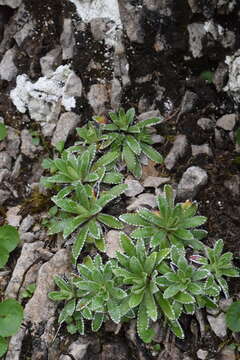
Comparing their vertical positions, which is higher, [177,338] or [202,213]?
[202,213]

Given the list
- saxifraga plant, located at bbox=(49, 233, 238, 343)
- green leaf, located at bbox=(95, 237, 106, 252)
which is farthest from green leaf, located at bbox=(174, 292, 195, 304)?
green leaf, located at bbox=(95, 237, 106, 252)

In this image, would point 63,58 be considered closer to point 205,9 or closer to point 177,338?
point 205,9

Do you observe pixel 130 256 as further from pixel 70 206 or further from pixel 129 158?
pixel 129 158

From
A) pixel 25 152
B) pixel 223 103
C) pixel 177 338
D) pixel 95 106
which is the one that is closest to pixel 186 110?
pixel 223 103

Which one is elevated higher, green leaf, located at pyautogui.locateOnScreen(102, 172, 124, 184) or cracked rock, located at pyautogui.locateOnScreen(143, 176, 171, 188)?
green leaf, located at pyautogui.locateOnScreen(102, 172, 124, 184)

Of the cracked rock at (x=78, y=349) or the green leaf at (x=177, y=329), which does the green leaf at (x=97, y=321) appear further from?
the green leaf at (x=177, y=329)

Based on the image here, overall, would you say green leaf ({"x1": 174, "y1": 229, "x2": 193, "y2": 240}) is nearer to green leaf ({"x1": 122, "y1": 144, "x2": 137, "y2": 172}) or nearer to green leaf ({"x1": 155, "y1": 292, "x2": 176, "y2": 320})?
green leaf ({"x1": 155, "y1": 292, "x2": 176, "y2": 320})
